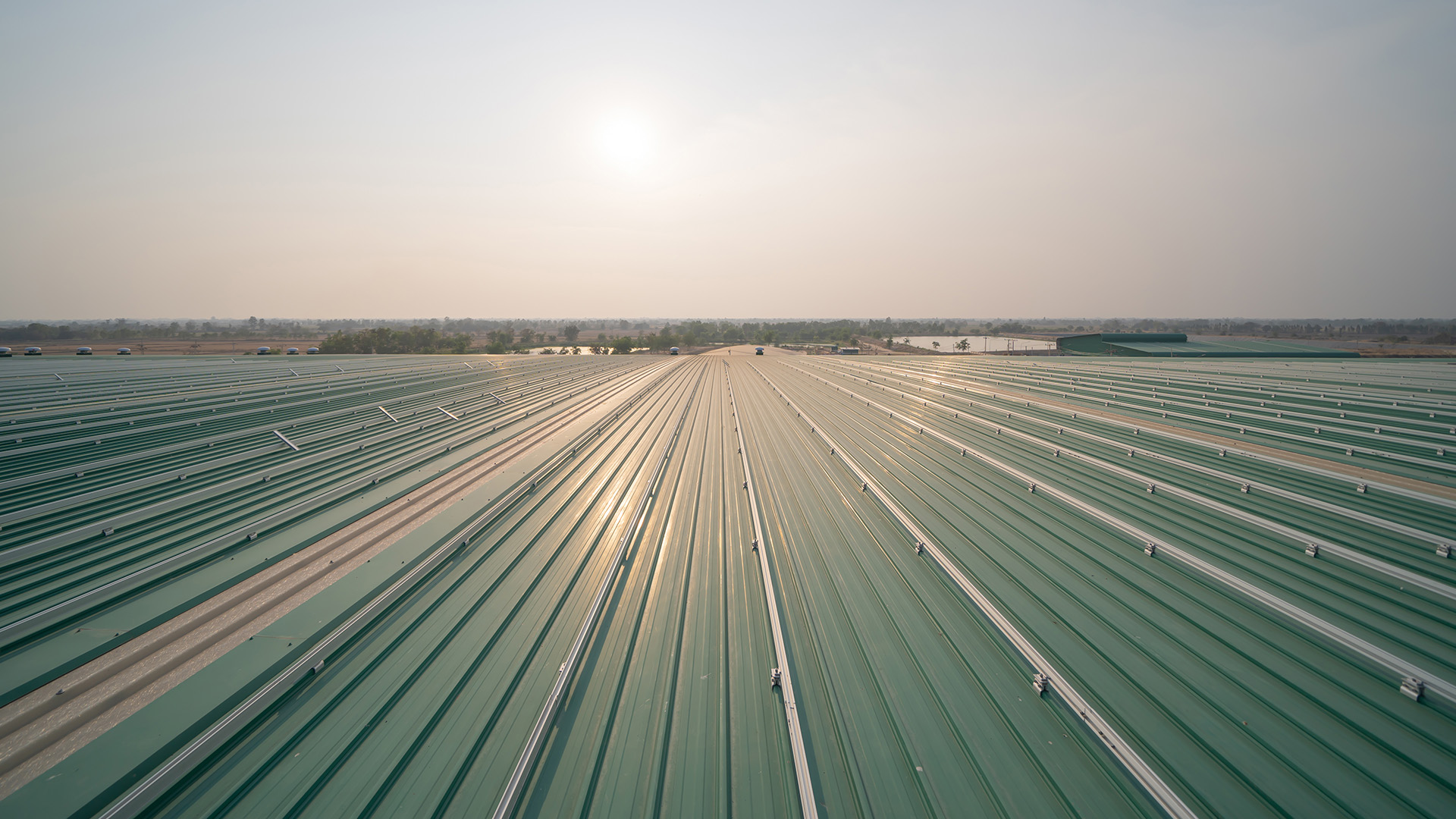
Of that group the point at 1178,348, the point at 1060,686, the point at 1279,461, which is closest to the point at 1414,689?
the point at 1060,686

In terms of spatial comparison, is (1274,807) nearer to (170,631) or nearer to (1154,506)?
(1154,506)

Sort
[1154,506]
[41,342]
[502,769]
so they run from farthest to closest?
[41,342] < [1154,506] < [502,769]

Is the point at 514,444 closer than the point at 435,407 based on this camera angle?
Yes

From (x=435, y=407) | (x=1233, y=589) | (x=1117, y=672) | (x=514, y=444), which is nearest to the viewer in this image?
(x=1117, y=672)

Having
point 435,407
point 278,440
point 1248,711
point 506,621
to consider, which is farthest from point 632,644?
point 435,407

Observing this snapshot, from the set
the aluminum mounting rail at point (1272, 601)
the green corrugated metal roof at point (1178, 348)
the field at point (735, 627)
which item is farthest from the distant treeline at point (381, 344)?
the green corrugated metal roof at point (1178, 348)

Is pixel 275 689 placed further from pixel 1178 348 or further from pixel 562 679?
pixel 1178 348

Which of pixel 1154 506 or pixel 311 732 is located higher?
pixel 1154 506
